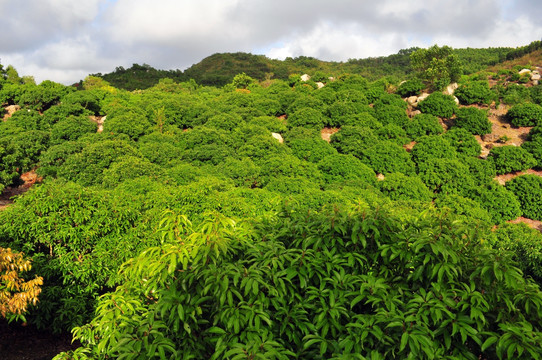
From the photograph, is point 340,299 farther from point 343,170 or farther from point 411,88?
point 411,88

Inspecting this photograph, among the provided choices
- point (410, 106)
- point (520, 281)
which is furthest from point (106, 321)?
point (410, 106)

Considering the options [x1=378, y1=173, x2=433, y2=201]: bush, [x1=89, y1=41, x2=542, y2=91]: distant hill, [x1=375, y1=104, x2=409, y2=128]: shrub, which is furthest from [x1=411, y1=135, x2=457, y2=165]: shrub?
[x1=89, y1=41, x2=542, y2=91]: distant hill

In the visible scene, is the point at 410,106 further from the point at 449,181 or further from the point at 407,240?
the point at 407,240

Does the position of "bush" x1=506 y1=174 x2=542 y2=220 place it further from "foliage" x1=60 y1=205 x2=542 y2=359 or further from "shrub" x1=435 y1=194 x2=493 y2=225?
"foliage" x1=60 y1=205 x2=542 y2=359

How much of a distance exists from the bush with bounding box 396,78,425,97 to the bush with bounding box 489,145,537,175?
12.2 meters

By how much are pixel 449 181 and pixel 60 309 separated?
23107mm

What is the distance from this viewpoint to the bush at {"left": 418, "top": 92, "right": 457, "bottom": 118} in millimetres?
31141

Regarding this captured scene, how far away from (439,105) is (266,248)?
108ft

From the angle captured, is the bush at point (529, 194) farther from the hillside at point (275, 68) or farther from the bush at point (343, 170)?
the hillside at point (275, 68)

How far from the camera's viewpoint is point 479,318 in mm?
2939

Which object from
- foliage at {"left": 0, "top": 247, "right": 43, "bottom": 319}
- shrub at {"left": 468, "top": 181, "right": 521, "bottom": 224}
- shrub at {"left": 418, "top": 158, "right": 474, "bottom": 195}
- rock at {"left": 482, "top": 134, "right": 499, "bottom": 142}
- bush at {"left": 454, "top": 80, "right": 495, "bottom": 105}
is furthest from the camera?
bush at {"left": 454, "top": 80, "right": 495, "bottom": 105}

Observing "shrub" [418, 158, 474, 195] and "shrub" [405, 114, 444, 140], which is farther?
"shrub" [405, 114, 444, 140]

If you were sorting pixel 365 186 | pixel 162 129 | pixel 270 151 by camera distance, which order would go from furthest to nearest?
1. pixel 162 129
2. pixel 270 151
3. pixel 365 186

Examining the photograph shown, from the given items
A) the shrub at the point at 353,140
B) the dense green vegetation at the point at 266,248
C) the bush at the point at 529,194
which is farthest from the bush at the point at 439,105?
the bush at the point at 529,194
